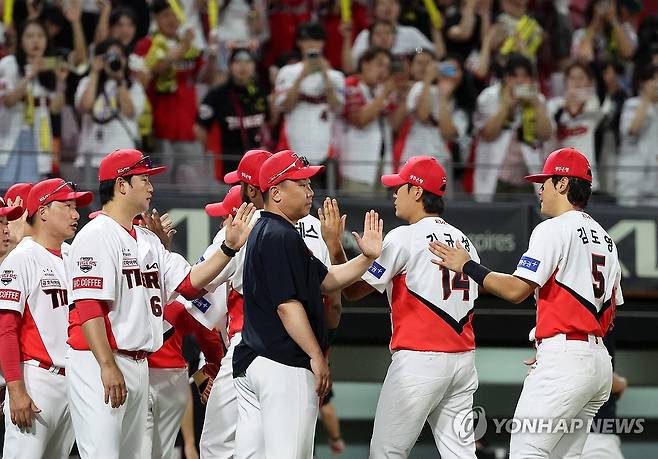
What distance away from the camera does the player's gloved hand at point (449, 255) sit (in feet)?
19.4

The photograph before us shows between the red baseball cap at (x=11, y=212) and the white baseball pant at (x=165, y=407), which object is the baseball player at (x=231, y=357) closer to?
the white baseball pant at (x=165, y=407)

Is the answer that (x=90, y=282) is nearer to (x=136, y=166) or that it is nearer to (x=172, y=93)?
(x=136, y=166)

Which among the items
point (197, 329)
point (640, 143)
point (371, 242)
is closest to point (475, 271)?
point (371, 242)

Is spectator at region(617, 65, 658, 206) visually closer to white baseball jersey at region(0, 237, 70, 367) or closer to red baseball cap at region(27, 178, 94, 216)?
red baseball cap at region(27, 178, 94, 216)

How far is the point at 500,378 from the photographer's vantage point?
36.0ft

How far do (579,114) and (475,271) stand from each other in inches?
200

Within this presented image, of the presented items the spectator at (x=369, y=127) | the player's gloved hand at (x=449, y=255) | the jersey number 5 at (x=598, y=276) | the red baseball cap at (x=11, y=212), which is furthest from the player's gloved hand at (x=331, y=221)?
the spectator at (x=369, y=127)

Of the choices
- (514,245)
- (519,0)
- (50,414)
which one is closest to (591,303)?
(50,414)

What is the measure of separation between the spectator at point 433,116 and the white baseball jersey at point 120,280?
181 inches

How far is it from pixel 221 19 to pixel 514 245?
356cm

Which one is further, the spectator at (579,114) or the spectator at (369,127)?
the spectator at (579,114)

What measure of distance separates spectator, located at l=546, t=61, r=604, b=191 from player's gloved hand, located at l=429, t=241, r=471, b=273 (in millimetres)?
4760

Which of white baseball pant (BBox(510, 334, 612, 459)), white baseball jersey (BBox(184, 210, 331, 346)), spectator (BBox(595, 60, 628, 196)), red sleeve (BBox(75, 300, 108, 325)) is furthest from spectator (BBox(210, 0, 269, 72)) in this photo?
white baseball pant (BBox(510, 334, 612, 459))

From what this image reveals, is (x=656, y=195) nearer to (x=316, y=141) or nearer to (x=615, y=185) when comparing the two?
(x=615, y=185)
